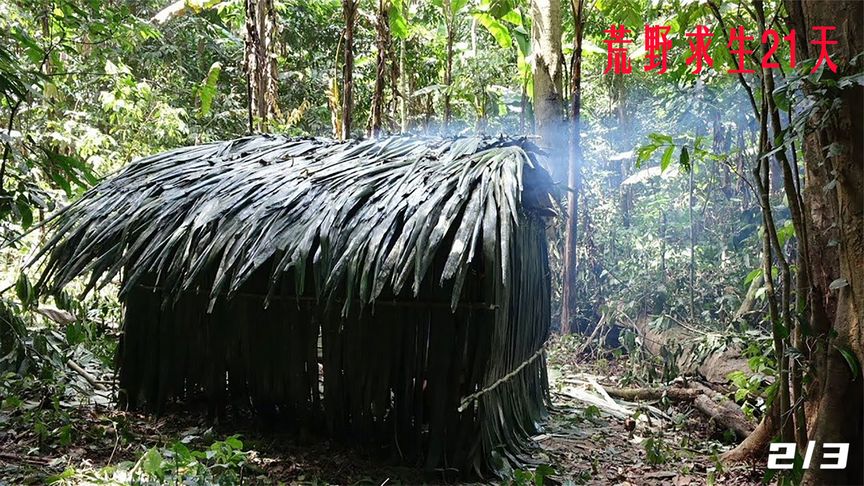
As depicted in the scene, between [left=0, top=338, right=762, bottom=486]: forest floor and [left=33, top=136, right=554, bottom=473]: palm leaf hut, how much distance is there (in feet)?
0.53

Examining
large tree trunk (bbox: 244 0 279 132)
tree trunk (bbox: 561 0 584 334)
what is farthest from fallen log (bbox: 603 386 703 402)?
large tree trunk (bbox: 244 0 279 132)

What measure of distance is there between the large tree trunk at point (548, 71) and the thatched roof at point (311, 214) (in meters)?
2.40

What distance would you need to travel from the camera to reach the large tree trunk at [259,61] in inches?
286

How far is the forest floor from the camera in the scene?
3.74 m

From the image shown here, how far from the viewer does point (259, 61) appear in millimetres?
7395

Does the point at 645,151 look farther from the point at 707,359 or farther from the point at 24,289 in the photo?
the point at 24,289

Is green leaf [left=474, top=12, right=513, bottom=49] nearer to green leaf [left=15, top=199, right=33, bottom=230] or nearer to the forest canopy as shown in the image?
the forest canopy

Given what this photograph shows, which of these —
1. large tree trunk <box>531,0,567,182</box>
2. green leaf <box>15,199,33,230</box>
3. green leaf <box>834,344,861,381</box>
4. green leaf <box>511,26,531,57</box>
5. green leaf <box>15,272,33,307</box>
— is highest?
green leaf <box>511,26,531,57</box>

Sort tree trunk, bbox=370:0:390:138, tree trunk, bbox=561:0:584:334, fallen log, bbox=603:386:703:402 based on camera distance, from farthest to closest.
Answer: tree trunk, bbox=561:0:584:334 < tree trunk, bbox=370:0:390:138 < fallen log, bbox=603:386:703:402

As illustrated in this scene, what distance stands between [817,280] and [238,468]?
3.10 meters

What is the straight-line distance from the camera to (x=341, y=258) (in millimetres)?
3750

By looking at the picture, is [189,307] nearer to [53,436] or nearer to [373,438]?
[53,436]

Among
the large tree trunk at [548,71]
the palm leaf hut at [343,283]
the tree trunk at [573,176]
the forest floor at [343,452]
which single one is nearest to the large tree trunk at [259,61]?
the palm leaf hut at [343,283]

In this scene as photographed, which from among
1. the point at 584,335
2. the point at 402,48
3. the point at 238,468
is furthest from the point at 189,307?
the point at 402,48
